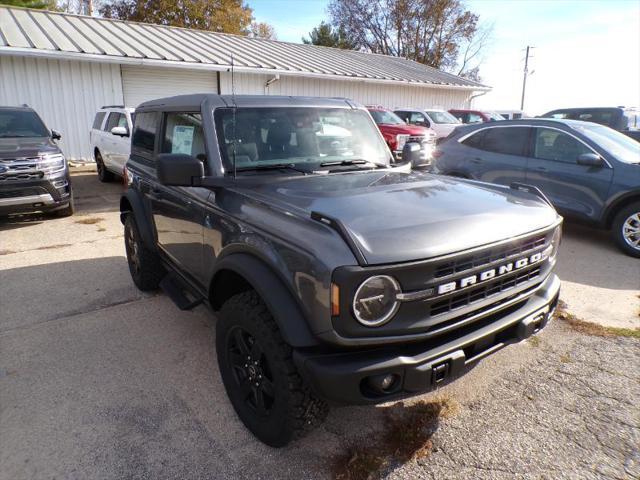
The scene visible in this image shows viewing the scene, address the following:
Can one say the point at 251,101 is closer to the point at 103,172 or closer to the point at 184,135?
the point at 184,135

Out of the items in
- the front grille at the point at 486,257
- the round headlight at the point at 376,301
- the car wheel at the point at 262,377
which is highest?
the front grille at the point at 486,257

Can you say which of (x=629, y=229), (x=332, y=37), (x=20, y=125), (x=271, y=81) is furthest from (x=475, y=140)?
(x=332, y=37)

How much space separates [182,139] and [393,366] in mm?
2477

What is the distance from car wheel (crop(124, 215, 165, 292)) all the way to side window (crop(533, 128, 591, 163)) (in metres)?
5.71

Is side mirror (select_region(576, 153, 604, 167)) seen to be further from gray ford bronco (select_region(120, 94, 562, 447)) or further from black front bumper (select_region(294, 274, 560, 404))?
black front bumper (select_region(294, 274, 560, 404))

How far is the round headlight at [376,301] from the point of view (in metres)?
1.93

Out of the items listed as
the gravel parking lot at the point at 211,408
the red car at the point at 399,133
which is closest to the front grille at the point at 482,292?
the gravel parking lot at the point at 211,408

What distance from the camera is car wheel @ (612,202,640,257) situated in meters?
5.84

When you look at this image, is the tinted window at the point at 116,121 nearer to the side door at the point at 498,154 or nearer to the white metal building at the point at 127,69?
the white metal building at the point at 127,69

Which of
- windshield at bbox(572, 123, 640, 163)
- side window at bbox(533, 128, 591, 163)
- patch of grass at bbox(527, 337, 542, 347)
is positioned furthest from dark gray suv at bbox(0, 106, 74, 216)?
windshield at bbox(572, 123, 640, 163)

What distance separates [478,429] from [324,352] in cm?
125

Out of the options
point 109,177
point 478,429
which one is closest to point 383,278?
point 478,429

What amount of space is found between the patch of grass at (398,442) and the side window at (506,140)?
5310mm

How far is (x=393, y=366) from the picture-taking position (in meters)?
1.94
